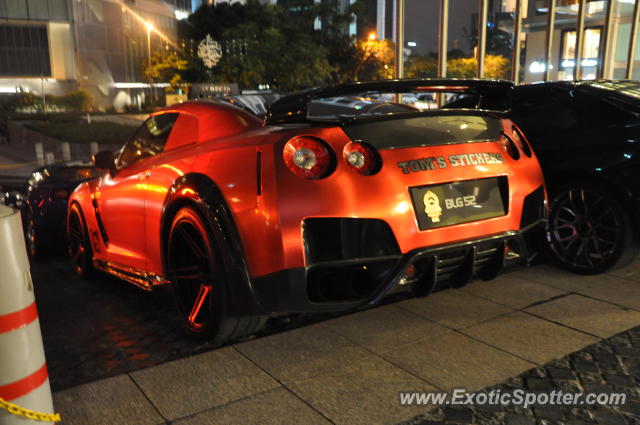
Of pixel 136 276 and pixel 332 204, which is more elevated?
pixel 332 204

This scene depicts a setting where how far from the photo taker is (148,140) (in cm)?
443

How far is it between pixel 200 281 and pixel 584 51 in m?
42.2

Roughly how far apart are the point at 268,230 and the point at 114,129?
3104cm

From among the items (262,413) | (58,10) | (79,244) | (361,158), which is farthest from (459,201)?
(58,10)

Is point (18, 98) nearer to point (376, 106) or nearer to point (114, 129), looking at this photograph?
point (114, 129)

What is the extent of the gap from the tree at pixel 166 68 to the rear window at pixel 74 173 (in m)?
44.5

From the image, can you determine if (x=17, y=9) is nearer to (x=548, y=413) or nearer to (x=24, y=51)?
(x=24, y=51)

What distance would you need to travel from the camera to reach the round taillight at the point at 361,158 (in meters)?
3.13

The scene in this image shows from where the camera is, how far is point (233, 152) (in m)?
3.28

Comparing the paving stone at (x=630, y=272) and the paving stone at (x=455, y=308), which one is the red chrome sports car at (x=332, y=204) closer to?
the paving stone at (x=455, y=308)

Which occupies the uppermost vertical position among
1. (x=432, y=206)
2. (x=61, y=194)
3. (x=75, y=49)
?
(x=75, y=49)

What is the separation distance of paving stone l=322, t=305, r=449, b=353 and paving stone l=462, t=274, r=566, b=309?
69 cm

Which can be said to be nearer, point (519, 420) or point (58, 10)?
point (519, 420)

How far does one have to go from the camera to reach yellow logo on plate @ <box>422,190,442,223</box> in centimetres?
325
